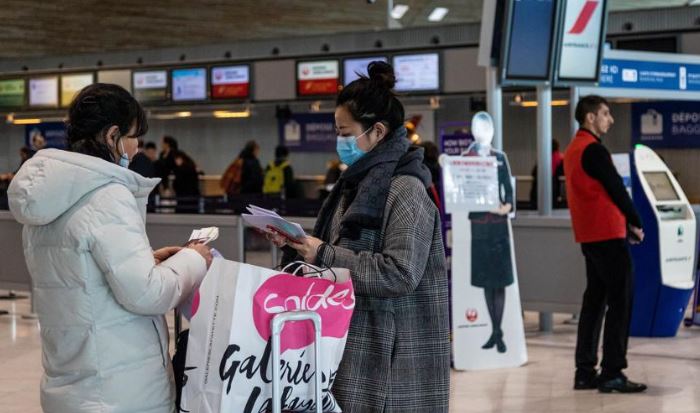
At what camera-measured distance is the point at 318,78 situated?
14.8 meters

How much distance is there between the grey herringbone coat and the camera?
110 inches

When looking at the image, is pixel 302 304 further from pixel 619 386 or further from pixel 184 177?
pixel 184 177

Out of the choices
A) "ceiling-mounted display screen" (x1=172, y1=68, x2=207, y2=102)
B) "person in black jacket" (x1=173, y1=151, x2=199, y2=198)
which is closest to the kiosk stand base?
"person in black jacket" (x1=173, y1=151, x2=199, y2=198)

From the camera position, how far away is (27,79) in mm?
17906

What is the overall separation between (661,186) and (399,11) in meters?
15.3

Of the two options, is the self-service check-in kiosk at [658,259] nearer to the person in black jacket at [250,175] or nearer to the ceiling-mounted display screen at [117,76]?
the person in black jacket at [250,175]

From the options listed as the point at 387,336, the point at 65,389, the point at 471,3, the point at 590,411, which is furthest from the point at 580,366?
the point at 471,3

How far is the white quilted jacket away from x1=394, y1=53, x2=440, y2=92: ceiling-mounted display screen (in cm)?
1121

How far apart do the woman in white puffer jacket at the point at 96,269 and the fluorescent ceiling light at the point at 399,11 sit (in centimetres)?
2055

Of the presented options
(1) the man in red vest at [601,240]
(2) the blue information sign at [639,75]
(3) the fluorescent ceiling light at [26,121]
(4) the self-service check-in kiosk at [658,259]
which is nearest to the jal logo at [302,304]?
(1) the man in red vest at [601,240]

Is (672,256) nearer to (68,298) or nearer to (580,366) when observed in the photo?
(580,366)

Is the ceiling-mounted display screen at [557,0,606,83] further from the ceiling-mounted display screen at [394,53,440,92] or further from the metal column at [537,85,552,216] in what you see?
the ceiling-mounted display screen at [394,53,440,92]

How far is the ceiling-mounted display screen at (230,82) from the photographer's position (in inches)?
608

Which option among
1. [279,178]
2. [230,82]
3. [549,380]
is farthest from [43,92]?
[549,380]
